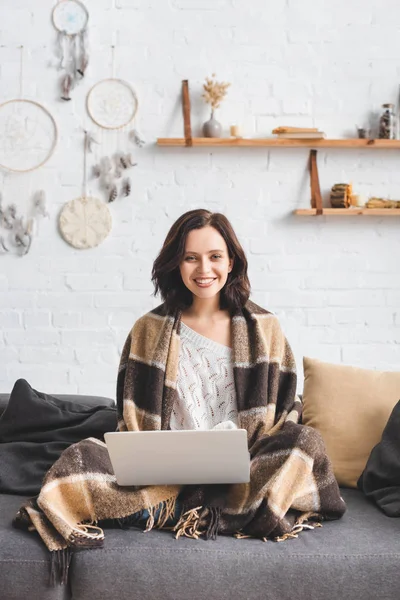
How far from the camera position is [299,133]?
146 inches

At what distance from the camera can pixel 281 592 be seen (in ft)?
6.70

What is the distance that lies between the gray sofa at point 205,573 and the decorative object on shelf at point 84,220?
1948 millimetres

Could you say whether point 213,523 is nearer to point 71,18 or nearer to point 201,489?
point 201,489

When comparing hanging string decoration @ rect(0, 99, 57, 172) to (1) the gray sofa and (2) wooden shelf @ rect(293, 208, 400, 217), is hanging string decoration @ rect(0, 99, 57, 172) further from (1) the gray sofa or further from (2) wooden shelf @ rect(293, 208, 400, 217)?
(1) the gray sofa

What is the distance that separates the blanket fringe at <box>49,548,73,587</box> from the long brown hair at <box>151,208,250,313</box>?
0.86m

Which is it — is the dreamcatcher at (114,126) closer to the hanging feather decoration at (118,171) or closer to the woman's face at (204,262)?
the hanging feather decoration at (118,171)

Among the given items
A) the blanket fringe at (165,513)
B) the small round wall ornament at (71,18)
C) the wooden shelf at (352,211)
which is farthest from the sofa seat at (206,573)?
the small round wall ornament at (71,18)

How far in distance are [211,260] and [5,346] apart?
1.65 meters

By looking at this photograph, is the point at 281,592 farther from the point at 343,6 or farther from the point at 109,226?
the point at 343,6

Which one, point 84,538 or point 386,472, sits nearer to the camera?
point 84,538

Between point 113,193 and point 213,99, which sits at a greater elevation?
point 213,99

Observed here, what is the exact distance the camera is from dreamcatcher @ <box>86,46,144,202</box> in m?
3.80

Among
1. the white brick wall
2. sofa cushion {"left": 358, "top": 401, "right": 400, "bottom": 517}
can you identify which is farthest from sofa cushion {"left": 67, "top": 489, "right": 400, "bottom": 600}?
the white brick wall

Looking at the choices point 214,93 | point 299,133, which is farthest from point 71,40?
point 299,133
